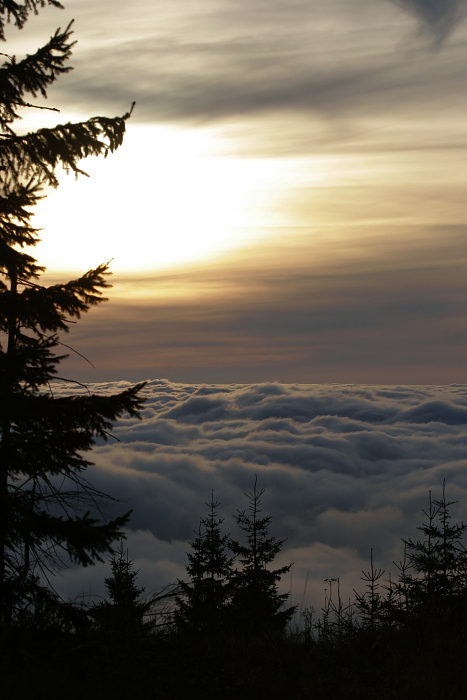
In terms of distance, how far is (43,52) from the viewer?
8062 mm

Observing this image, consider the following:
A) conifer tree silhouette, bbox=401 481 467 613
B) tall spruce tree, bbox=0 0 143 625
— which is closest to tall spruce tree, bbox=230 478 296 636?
conifer tree silhouette, bbox=401 481 467 613

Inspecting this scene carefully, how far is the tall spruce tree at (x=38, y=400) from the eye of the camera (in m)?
7.73

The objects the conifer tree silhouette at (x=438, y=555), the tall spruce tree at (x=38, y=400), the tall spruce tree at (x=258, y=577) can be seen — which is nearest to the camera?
the tall spruce tree at (x=38, y=400)

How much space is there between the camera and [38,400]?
25.9 feet

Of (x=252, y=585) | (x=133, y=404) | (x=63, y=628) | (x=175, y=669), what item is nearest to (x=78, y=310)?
(x=133, y=404)

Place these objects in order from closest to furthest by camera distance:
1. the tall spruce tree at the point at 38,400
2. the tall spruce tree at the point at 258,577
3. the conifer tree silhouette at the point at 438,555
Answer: the tall spruce tree at the point at 38,400
the conifer tree silhouette at the point at 438,555
the tall spruce tree at the point at 258,577

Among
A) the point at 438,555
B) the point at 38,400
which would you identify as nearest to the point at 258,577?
the point at 438,555

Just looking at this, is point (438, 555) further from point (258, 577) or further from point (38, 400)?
point (38, 400)

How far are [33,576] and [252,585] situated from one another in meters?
22.2

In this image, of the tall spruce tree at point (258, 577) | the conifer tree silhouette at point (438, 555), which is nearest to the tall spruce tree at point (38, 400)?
the conifer tree silhouette at point (438, 555)

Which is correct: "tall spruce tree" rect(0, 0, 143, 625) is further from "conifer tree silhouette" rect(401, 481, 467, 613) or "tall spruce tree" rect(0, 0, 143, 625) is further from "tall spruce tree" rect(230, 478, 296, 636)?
"tall spruce tree" rect(230, 478, 296, 636)

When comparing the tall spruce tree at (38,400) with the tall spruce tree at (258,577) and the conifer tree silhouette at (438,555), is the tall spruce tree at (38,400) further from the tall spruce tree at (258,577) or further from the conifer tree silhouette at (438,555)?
the tall spruce tree at (258,577)

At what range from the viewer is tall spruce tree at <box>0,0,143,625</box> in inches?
304

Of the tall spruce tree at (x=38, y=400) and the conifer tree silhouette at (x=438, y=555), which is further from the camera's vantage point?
the conifer tree silhouette at (x=438, y=555)
